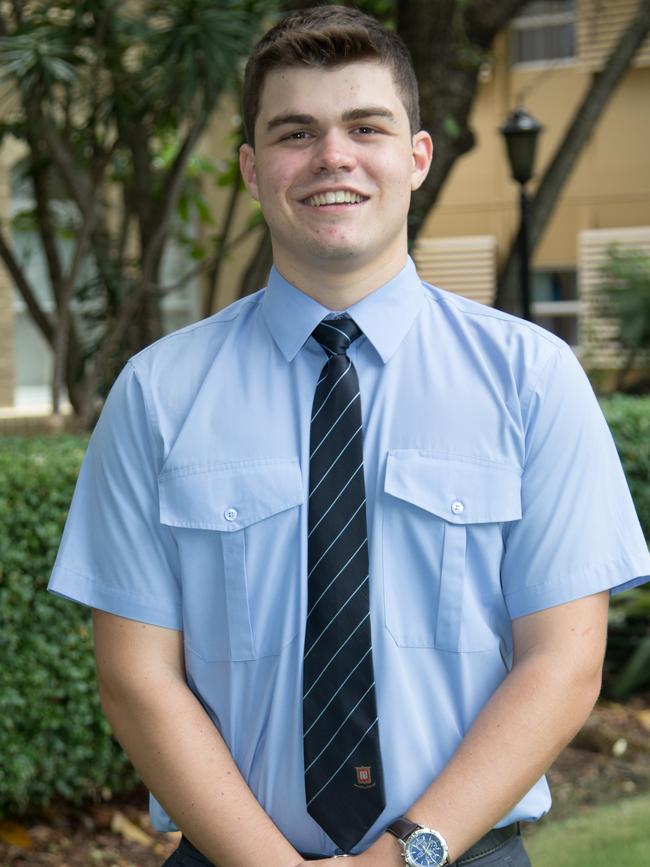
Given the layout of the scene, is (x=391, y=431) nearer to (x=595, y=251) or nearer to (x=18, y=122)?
(x=18, y=122)

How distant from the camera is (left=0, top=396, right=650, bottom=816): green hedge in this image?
4.39 m

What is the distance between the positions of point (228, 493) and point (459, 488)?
0.37 meters

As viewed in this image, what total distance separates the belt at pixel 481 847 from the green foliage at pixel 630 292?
1171 centimetres

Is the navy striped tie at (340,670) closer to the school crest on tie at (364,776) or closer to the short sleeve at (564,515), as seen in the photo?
the school crest on tie at (364,776)

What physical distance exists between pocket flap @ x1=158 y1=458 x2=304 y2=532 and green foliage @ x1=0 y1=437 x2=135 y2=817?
243 cm

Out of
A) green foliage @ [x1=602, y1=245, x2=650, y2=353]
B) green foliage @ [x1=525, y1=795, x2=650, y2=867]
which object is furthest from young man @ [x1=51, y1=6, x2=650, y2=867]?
green foliage @ [x1=602, y1=245, x2=650, y2=353]

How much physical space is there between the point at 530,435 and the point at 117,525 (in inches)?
26.7

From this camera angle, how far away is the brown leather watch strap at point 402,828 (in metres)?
1.91

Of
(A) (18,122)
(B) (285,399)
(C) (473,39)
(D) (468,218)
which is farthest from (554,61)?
(B) (285,399)

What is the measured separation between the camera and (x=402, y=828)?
1.92 m

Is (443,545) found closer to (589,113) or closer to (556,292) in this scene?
(589,113)

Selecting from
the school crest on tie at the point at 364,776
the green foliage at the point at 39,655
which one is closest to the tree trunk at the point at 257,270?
the green foliage at the point at 39,655

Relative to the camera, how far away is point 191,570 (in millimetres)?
2082

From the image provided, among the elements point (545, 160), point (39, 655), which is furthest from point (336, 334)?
point (545, 160)
